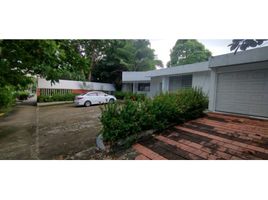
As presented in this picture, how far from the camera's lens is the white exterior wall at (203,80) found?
901 centimetres

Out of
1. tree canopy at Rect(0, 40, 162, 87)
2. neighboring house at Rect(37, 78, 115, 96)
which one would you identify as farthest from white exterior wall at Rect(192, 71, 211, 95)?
tree canopy at Rect(0, 40, 162, 87)

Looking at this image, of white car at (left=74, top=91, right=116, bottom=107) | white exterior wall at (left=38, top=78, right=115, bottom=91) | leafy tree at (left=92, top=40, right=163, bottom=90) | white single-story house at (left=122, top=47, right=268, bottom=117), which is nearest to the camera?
white single-story house at (left=122, top=47, right=268, bottom=117)

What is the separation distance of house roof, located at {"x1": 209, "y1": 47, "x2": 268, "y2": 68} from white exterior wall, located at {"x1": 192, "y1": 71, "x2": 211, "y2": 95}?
9.24 ft

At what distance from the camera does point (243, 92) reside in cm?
561

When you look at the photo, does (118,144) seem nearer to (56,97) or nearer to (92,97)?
(92,97)

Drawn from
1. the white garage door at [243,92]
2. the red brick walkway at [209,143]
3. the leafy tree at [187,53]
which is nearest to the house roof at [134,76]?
the white garage door at [243,92]

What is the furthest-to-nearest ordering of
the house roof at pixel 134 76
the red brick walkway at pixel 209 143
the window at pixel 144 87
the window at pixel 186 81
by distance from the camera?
the window at pixel 144 87 < the window at pixel 186 81 < the house roof at pixel 134 76 < the red brick walkway at pixel 209 143

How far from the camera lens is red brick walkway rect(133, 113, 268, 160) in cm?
289

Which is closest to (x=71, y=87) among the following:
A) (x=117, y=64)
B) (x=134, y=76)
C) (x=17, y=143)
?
(x=117, y=64)

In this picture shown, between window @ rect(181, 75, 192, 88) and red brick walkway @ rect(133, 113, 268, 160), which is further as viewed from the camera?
window @ rect(181, 75, 192, 88)

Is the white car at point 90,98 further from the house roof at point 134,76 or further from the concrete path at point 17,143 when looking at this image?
the concrete path at point 17,143

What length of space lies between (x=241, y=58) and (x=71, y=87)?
869cm

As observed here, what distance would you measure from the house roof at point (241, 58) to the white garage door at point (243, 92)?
1.55 ft

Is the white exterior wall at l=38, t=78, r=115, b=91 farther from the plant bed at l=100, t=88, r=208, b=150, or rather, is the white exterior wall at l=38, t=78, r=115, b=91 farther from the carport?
the carport
